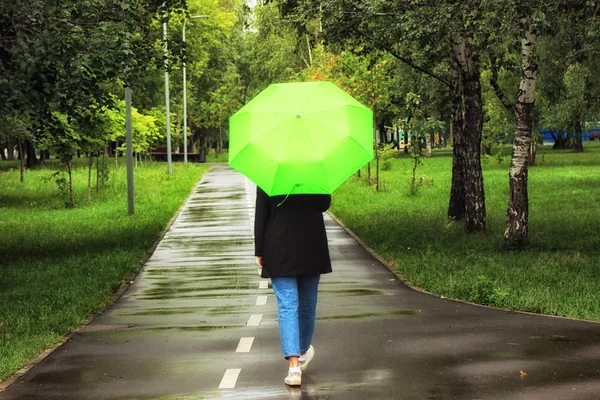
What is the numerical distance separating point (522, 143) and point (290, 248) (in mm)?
9809

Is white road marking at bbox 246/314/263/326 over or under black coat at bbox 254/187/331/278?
under

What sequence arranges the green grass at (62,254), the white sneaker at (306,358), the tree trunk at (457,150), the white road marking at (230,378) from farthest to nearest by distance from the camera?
the tree trunk at (457,150) → the green grass at (62,254) → the white sneaker at (306,358) → the white road marking at (230,378)

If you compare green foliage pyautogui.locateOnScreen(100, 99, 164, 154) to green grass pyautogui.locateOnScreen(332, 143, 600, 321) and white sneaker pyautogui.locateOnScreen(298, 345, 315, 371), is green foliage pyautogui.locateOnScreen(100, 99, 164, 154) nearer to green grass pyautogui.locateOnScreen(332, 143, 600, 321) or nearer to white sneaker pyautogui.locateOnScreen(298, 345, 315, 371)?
green grass pyautogui.locateOnScreen(332, 143, 600, 321)

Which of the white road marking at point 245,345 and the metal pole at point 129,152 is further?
the metal pole at point 129,152

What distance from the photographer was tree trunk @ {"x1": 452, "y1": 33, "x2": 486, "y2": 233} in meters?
18.8

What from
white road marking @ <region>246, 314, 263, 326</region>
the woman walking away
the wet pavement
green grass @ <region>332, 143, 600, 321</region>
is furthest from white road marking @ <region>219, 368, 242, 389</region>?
green grass @ <region>332, 143, 600, 321</region>

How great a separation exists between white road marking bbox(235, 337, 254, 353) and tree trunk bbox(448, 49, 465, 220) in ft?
37.0

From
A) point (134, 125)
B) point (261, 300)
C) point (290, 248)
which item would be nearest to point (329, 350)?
point (290, 248)

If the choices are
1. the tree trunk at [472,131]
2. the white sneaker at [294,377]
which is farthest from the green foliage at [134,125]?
the white sneaker at [294,377]

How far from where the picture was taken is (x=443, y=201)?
2831 centimetres

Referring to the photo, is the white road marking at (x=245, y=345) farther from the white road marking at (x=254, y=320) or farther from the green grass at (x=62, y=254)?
the green grass at (x=62, y=254)

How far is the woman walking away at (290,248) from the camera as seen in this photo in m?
6.92

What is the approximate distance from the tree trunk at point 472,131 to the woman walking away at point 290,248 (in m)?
12.2

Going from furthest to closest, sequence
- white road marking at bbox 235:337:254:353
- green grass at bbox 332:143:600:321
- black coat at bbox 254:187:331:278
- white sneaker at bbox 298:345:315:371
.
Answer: green grass at bbox 332:143:600:321, white road marking at bbox 235:337:254:353, white sneaker at bbox 298:345:315:371, black coat at bbox 254:187:331:278
